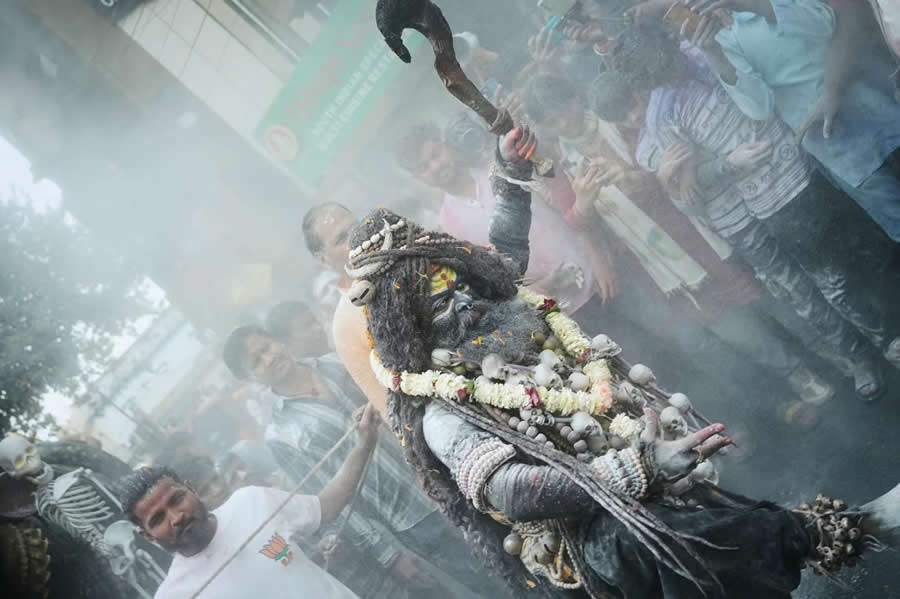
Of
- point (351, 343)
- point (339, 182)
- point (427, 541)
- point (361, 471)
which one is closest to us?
point (351, 343)

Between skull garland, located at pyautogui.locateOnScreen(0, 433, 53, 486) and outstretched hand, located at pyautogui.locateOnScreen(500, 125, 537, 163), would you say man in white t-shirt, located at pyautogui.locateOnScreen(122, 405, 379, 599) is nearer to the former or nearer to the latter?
skull garland, located at pyautogui.locateOnScreen(0, 433, 53, 486)

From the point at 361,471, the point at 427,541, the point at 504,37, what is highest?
the point at 504,37

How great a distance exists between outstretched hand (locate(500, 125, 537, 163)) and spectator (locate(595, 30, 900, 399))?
174cm

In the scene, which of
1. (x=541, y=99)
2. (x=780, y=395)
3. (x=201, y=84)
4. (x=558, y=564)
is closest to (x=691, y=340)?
Result: (x=780, y=395)

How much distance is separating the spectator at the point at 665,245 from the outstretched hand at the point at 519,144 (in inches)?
70.6

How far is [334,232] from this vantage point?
14.4ft

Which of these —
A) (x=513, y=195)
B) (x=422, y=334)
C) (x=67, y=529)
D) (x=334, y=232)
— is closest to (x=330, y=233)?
(x=334, y=232)

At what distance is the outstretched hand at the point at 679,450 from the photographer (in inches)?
74.7

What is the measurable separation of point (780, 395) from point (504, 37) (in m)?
3.85

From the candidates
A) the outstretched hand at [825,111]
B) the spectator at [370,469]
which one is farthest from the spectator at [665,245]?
the spectator at [370,469]

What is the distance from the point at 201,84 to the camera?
6191mm

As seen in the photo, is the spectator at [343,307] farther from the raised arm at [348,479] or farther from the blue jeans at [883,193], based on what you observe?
the blue jeans at [883,193]

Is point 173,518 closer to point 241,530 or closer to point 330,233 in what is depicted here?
point 241,530

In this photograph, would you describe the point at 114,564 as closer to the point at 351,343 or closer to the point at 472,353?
the point at 351,343
